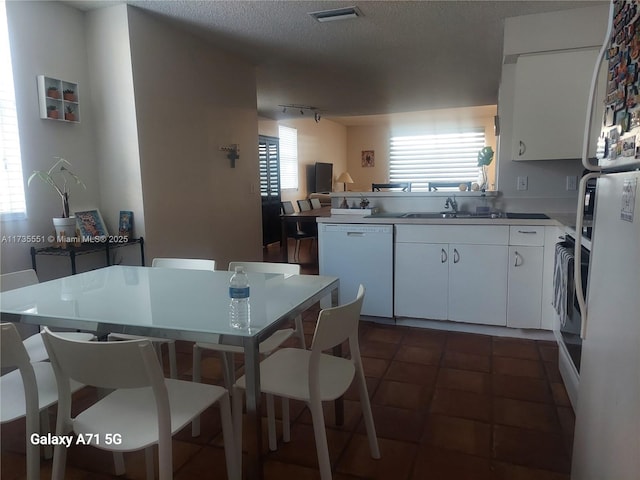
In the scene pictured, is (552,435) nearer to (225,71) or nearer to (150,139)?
(150,139)

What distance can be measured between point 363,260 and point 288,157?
194 inches

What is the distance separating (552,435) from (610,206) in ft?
3.90

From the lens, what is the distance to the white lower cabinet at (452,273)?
300 centimetres

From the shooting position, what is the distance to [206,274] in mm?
2104

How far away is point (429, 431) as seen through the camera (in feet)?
6.33

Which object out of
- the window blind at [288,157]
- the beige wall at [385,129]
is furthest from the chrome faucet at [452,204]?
the beige wall at [385,129]

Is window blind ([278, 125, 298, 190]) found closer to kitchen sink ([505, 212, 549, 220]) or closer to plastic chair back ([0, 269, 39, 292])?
kitchen sink ([505, 212, 549, 220])

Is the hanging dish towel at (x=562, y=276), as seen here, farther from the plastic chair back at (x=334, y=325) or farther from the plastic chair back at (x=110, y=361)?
the plastic chair back at (x=110, y=361)

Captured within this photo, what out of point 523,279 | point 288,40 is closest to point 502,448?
point 523,279

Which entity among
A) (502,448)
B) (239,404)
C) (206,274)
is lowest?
(502,448)

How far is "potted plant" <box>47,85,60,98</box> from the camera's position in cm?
260

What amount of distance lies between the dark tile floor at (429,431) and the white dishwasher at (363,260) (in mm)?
623

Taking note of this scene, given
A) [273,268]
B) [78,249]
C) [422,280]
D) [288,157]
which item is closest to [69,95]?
[78,249]

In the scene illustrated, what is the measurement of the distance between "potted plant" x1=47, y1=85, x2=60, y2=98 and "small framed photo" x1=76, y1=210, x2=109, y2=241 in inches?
29.0
